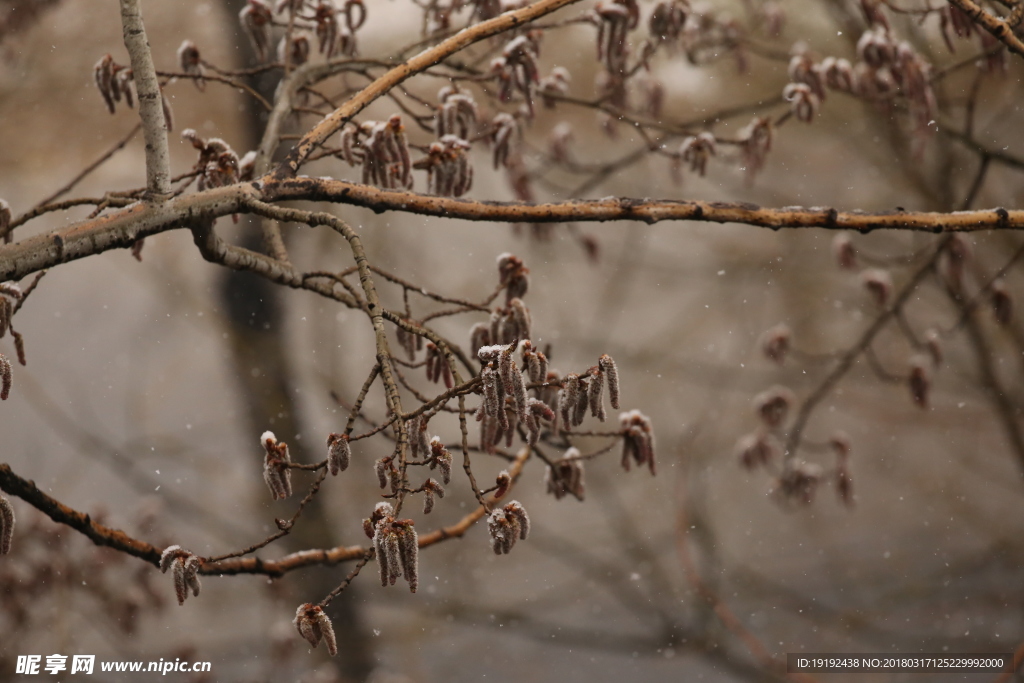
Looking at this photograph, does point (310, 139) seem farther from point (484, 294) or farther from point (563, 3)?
point (484, 294)

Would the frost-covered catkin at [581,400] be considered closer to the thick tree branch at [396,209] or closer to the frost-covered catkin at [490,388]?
the frost-covered catkin at [490,388]

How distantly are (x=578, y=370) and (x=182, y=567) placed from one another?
274 inches

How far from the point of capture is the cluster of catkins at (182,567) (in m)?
1.34

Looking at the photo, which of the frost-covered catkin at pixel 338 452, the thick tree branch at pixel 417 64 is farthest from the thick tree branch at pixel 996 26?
the frost-covered catkin at pixel 338 452

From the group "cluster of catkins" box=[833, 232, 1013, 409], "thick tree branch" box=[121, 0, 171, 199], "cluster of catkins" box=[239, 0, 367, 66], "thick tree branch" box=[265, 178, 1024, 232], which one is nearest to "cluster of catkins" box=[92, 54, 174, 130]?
"cluster of catkins" box=[239, 0, 367, 66]

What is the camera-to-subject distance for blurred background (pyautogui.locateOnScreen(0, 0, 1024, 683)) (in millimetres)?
4953

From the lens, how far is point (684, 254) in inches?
350

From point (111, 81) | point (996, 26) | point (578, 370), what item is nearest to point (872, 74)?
point (996, 26)

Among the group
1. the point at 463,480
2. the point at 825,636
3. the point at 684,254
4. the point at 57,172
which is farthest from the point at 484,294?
the point at 825,636

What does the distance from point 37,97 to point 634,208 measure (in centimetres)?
534

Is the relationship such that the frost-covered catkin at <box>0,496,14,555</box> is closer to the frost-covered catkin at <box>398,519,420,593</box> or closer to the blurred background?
the frost-covered catkin at <box>398,519,420,593</box>

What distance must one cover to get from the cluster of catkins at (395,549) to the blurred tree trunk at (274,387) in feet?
13.9

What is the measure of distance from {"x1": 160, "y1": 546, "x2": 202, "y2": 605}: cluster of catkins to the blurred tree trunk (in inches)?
146

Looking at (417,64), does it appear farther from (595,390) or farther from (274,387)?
(274,387)
